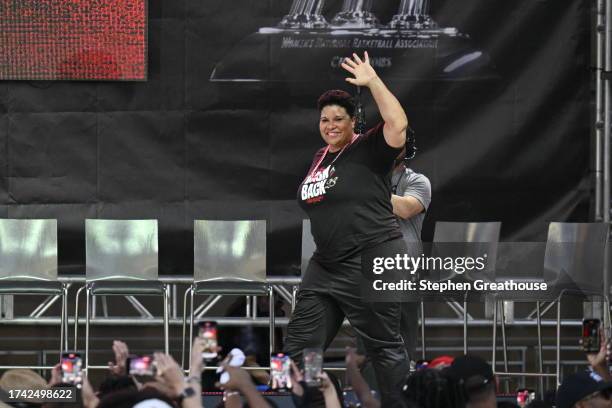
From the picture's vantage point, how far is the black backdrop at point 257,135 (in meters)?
8.91

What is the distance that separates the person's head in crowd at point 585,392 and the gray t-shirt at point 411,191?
2.30m

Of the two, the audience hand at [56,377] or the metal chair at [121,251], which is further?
the metal chair at [121,251]

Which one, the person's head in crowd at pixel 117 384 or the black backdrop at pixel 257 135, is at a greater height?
the black backdrop at pixel 257 135

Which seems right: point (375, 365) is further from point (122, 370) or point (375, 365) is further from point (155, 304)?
point (155, 304)

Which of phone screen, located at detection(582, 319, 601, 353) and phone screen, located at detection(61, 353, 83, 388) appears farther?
phone screen, located at detection(582, 319, 601, 353)

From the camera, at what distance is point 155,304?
35.3 ft

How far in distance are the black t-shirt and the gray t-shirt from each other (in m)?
0.88

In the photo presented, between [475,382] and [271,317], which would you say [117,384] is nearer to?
[475,382]

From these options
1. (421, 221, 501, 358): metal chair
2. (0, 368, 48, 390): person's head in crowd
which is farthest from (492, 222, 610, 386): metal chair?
(0, 368, 48, 390): person's head in crowd

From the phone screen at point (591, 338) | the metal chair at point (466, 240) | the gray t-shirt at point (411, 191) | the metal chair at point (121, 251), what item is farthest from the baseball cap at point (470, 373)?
the metal chair at point (121, 251)

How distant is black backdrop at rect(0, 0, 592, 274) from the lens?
891cm

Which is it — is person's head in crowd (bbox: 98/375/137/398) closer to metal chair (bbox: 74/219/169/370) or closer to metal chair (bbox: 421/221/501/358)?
metal chair (bbox: 421/221/501/358)

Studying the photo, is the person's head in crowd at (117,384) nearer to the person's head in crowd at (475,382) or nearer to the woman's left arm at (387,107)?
the person's head in crowd at (475,382)

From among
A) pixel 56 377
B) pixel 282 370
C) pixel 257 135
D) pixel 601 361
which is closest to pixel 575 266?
pixel 257 135
